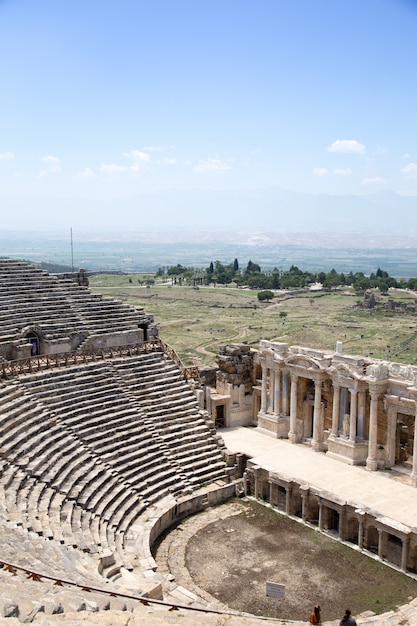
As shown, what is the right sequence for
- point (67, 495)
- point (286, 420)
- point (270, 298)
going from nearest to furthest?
point (67, 495) < point (286, 420) < point (270, 298)

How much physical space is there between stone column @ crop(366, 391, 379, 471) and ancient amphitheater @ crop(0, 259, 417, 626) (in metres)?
0.05

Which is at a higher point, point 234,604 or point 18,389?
point 18,389

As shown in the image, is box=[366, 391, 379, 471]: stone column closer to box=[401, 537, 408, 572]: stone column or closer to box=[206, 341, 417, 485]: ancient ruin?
box=[206, 341, 417, 485]: ancient ruin

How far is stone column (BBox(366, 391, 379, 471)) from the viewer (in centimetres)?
2919

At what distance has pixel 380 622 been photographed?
17.7m

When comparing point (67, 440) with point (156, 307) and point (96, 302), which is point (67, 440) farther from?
point (156, 307)

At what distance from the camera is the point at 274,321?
94.4 m

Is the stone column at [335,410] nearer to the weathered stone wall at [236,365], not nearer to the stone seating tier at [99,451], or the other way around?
the stone seating tier at [99,451]

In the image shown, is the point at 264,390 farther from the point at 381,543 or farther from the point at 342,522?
the point at 381,543

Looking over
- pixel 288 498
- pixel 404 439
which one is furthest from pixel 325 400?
pixel 288 498

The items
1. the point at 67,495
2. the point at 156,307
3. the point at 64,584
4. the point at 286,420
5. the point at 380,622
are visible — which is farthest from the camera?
the point at 156,307

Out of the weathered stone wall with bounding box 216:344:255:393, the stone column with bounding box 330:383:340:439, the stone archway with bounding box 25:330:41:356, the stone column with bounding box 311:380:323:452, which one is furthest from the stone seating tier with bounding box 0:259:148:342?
the stone column with bounding box 330:383:340:439

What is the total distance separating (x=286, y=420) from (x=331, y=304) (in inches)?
3351

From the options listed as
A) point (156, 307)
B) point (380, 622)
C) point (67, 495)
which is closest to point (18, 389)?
point (67, 495)
